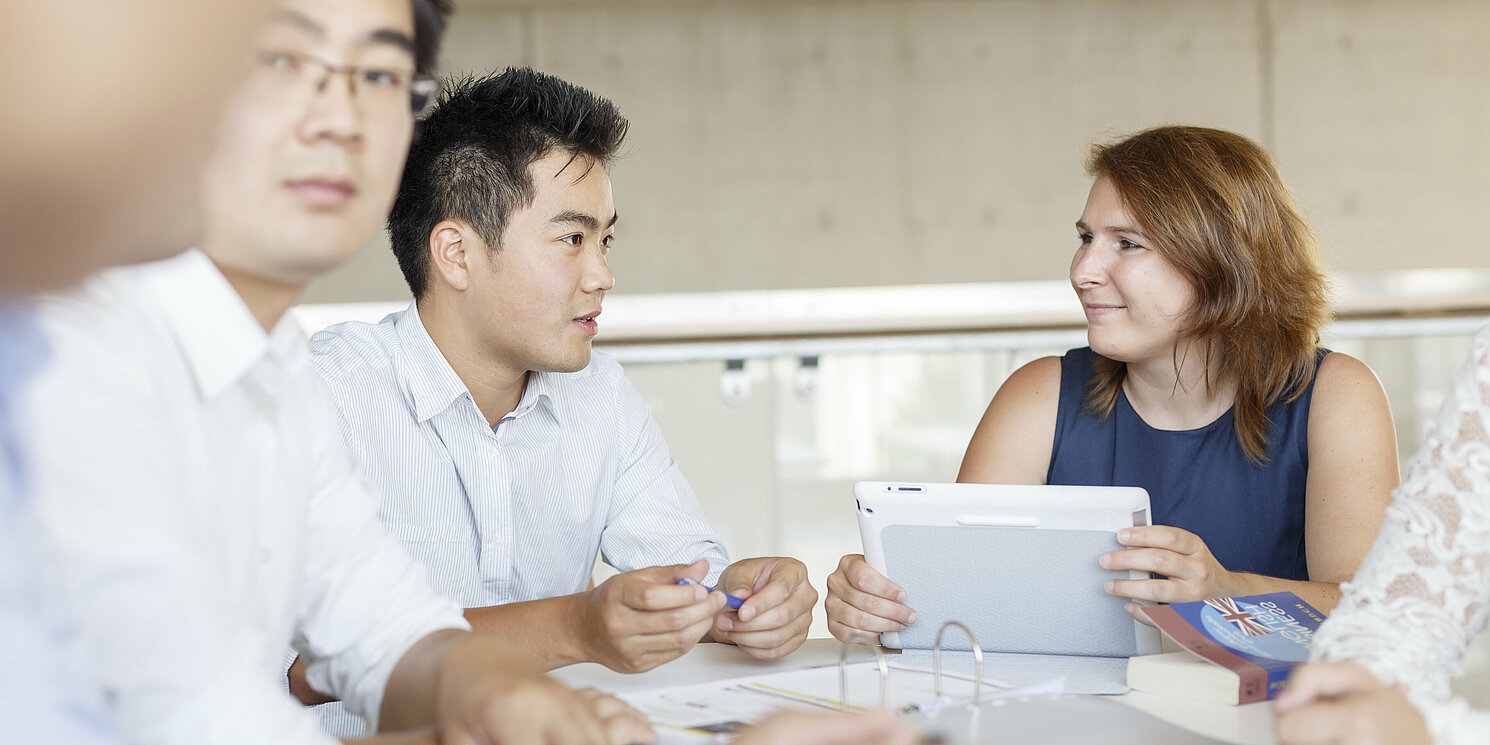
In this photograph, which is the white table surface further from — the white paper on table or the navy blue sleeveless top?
the navy blue sleeveless top

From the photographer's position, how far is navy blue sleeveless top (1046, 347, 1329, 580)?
1.69m

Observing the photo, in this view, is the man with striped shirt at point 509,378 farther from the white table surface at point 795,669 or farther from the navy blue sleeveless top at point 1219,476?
the navy blue sleeveless top at point 1219,476

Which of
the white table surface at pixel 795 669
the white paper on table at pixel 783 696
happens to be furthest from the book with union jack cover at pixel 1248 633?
the white paper on table at pixel 783 696

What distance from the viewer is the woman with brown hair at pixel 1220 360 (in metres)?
1.66

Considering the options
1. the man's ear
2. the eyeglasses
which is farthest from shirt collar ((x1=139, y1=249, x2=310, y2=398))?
the man's ear

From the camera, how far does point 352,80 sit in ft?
2.35

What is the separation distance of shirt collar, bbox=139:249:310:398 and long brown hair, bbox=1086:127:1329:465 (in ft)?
4.53

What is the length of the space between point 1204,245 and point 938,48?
8.83 ft

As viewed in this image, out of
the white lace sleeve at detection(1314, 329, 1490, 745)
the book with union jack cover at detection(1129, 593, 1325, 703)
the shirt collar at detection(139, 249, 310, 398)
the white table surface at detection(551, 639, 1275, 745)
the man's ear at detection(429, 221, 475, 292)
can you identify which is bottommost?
the white table surface at detection(551, 639, 1275, 745)

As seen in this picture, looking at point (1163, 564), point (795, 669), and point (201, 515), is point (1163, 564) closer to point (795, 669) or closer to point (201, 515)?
point (795, 669)

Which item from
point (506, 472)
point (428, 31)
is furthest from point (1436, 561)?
point (506, 472)

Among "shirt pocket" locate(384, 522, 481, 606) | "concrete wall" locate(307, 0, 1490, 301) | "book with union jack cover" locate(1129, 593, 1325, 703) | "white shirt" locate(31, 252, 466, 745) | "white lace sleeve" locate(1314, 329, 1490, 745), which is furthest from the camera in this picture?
"concrete wall" locate(307, 0, 1490, 301)

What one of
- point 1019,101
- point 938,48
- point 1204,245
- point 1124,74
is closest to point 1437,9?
point 1124,74

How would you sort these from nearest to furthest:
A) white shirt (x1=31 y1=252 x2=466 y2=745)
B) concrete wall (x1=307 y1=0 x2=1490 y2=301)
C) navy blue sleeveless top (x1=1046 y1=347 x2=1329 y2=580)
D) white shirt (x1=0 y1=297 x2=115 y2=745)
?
white shirt (x1=0 y1=297 x2=115 y2=745) → white shirt (x1=31 y1=252 x2=466 y2=745) → navy blue sleeveless top (x1=1046 y1=347 x2=1329 y2=580) → concrete wall (x1=307 y1=0 x2=1490 y2=301)
